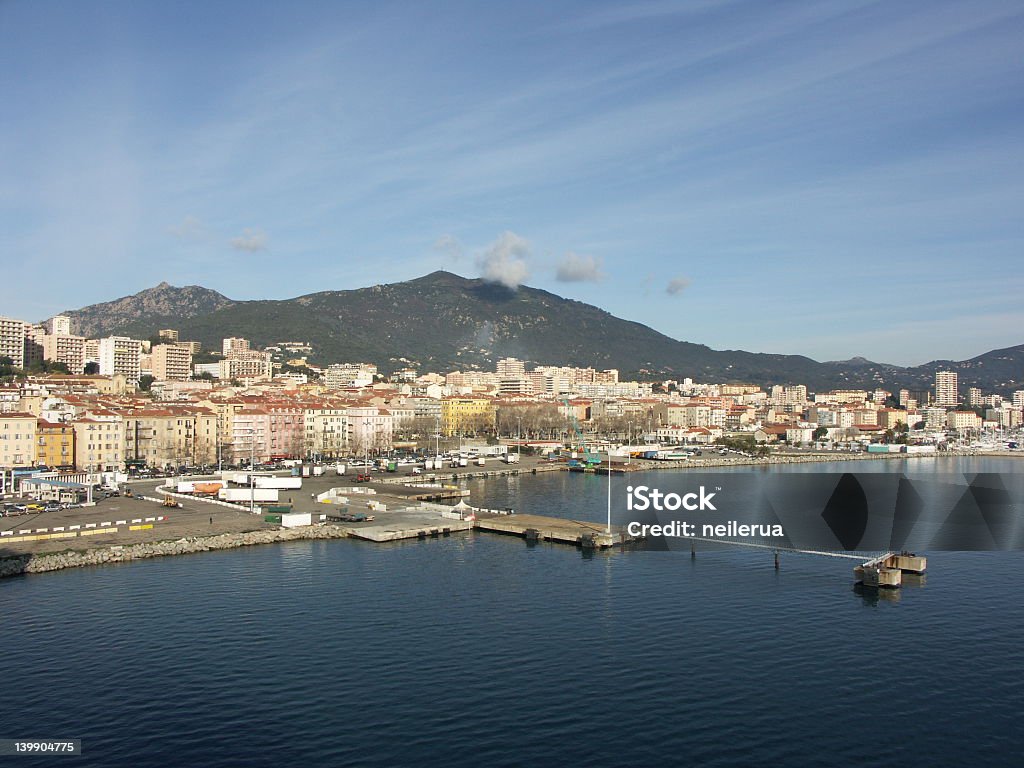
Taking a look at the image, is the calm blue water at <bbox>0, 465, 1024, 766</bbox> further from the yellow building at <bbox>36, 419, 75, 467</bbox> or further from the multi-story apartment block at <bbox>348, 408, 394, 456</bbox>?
the multi-story apartment block at <bbox>348, 408, 394, 456</bbox>

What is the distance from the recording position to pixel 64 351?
7550cm

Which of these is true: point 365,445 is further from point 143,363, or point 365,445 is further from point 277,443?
point 143,363

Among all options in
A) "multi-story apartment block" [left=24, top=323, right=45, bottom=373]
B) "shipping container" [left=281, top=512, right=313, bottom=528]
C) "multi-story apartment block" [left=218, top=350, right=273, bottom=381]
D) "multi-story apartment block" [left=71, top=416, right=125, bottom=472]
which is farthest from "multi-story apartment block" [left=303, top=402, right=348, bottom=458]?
"multi-story apartment block" [left=218, top=350, right=273, bottom=381]

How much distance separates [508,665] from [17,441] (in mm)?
29216

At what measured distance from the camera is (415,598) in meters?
16.3

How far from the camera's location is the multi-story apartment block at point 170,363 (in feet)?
272

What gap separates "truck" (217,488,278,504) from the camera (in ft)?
87.9

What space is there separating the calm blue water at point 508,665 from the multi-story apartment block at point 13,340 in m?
56.3

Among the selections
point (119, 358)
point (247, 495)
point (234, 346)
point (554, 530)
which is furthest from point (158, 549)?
point (234, 346)

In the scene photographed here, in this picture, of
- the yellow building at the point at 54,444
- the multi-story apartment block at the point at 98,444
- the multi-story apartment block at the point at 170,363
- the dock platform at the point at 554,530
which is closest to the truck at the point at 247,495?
the dock platform at the point at 554,530

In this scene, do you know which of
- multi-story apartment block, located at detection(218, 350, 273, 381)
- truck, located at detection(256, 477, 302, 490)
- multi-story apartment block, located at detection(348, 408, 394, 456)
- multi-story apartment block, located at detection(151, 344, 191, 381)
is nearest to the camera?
truck, located at detection(256, 477, 302, 490)

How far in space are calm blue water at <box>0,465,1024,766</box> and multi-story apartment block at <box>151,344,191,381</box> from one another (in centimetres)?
6836

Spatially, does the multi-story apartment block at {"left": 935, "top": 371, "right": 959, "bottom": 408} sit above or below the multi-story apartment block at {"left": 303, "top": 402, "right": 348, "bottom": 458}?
above

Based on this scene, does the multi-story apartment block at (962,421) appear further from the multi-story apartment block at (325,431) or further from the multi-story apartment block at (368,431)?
the multi-story apartment block at (325,431)
